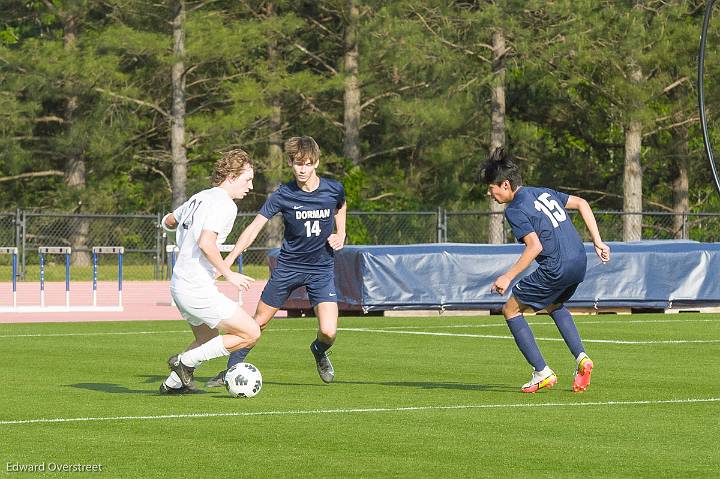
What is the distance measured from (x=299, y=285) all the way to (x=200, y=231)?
1921mm

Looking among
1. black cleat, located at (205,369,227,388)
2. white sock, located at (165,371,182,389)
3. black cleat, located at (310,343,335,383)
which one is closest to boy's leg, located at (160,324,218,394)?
white sock, located at (165,371,182,389)

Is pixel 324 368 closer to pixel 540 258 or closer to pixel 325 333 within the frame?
pixel 325 333

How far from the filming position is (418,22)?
158 ft

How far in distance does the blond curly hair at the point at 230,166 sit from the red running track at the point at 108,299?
48.6 feet

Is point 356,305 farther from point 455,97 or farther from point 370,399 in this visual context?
point 455,97

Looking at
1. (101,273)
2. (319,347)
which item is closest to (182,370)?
(319,347)

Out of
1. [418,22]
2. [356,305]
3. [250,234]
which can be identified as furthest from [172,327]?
[418,22]

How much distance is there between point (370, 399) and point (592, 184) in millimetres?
46311

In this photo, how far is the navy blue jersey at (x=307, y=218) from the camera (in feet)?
44.0

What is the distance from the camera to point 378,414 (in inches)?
446

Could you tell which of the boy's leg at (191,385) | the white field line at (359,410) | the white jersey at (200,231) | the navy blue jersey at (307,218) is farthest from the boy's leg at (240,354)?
the white field line at (359,410)

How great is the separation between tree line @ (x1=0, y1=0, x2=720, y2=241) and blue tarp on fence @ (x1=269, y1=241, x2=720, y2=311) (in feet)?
53.7

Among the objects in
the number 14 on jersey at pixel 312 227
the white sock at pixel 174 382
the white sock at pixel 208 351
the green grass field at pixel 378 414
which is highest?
the number 14 on jersey at pixel 312 227

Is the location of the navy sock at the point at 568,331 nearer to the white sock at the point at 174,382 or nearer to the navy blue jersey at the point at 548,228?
the navy blue jersey at the point at 548,228
